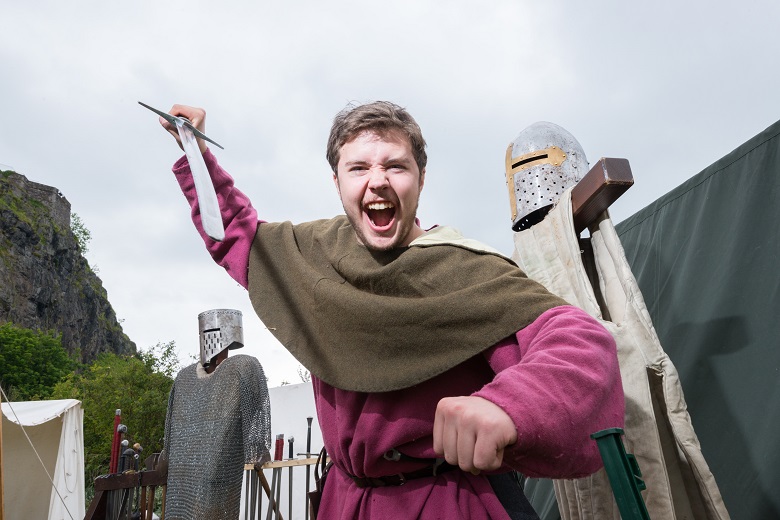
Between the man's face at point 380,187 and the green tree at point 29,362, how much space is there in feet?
99.7

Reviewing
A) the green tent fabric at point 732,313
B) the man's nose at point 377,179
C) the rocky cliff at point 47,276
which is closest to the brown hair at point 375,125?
the man's nose at point 377,179

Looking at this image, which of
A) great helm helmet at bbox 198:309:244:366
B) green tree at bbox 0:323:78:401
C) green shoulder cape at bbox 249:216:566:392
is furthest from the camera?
green tree at bbox 0:323:78:401

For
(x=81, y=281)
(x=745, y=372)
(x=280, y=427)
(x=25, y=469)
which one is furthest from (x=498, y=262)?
(x=81, y=281)

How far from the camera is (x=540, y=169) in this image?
2.53m

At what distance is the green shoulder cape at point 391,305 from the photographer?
123cm

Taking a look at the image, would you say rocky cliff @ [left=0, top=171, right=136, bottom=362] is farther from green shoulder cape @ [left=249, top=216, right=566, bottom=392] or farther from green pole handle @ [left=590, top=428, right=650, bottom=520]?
green pole handle @ [left=590, top=428, right=650, bottom=520]

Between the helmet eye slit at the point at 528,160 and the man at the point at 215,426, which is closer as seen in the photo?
the helmet eye slit at the point at 528,160

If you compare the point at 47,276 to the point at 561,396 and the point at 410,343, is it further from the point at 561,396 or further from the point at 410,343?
the point at 561,396

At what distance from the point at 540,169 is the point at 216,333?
2979 millimetres

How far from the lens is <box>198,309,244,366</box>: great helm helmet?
454 centimetres

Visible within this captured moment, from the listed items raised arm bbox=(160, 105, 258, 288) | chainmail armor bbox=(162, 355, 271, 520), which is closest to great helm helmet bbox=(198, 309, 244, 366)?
chainmail armor bbox=(162, 355, 271, 520)

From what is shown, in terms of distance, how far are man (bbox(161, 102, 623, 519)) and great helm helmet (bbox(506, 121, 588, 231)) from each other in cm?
108

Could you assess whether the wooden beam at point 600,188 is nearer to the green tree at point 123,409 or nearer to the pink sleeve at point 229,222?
the pink sleeve at point 229,222

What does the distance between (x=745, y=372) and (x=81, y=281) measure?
41.9 m
